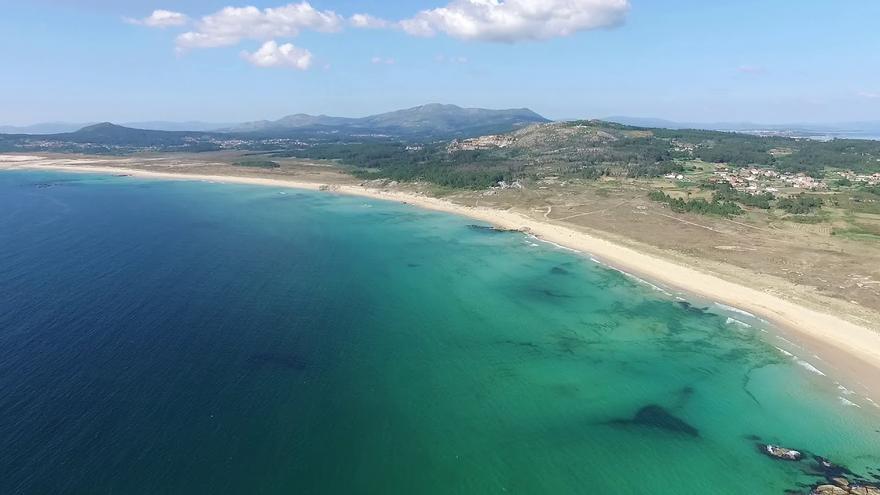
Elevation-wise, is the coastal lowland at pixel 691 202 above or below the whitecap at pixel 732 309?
above

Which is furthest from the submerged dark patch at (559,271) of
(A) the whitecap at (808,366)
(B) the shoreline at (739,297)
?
(A) the whitecap at (808,366)

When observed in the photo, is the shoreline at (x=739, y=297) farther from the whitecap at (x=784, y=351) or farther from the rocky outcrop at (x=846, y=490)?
the rocky outcrop at (x=846, y=490)

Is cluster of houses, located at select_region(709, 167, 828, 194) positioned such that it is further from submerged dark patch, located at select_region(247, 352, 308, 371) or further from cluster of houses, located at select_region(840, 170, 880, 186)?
submerged dark patch, located at select_region(247, 352, 308, 371)

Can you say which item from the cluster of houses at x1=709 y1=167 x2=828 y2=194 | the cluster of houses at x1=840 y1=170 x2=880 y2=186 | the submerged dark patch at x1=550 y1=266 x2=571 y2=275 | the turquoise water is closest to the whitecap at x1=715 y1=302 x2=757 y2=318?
the turquoise water

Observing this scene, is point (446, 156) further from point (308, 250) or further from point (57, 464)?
point (57, 464)

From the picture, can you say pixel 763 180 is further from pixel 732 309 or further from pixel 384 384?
pixel 384 384

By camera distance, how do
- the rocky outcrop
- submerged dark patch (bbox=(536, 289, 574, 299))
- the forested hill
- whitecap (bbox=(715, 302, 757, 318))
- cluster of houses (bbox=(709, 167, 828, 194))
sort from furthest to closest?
the forested hill < cluster of houses (bbox=(709, 167, 828, 194)) < submerged dark patch (bbox=(536, 289, 574, 299)) < whitecap (bbox=(715, 302, 757, 318)) < the rocky outcrop

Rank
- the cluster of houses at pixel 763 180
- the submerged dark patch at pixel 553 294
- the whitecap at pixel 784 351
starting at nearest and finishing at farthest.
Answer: the whitecap at pixel 784 351, the submerged dark patch at pixel 553 294, the cluster of houses at pixel 763 180
